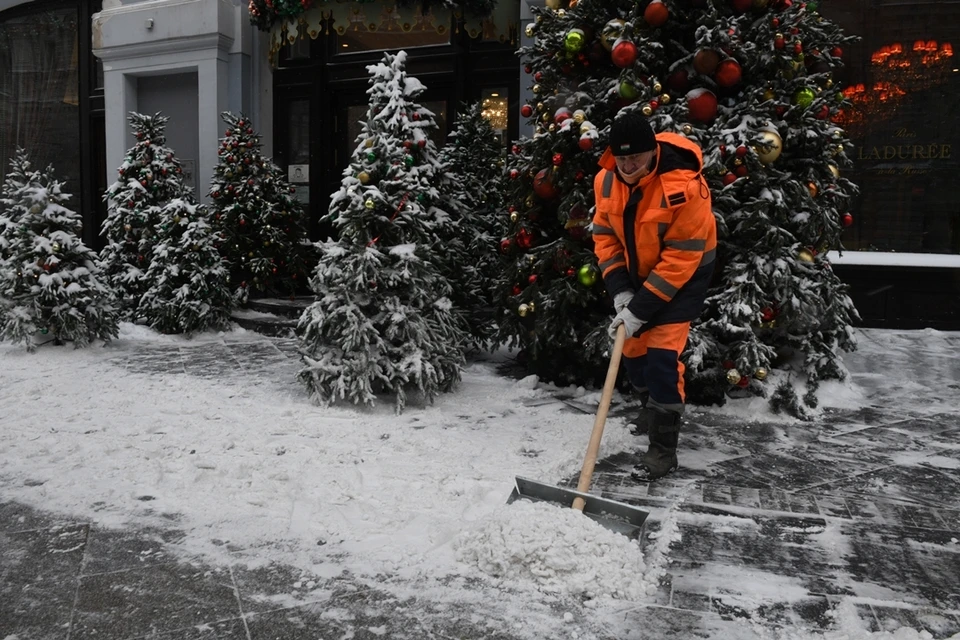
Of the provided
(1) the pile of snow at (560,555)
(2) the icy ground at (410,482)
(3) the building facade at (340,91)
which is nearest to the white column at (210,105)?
(3) the building facade at (340,91)

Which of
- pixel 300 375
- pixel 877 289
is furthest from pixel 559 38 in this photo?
pixel 877 289

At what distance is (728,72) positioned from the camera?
568 cm

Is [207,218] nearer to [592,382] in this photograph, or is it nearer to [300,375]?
[300,375]

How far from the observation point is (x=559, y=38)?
6145 millimetres

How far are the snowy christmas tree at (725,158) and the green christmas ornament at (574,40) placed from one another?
0.05 ft

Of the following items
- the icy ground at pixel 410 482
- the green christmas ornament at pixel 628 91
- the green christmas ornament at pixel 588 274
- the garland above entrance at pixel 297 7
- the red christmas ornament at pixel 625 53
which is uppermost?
the garland above entrance at pixel 297 7

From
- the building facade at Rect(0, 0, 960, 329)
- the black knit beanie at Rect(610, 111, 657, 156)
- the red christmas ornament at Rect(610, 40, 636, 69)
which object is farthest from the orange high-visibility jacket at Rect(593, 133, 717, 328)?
the building facade at Rect(0, 0, 960, 329)

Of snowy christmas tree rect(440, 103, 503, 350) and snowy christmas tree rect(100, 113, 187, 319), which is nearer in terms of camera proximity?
snowy christmas tree rect(440, 103, 503, 350)

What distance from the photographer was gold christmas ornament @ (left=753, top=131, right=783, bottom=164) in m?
5.57

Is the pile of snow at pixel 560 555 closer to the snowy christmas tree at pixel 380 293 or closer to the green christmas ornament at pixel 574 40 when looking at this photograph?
the snowy christmas tree at pixel 380 293

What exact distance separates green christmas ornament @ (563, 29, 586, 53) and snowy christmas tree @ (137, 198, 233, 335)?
15.7ft

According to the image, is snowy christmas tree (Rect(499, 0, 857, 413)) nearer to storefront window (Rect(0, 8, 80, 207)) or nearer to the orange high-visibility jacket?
the orange high-visibility jacket

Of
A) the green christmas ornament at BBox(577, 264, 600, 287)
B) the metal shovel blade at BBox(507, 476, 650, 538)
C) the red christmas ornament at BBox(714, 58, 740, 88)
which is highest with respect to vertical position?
the red christmas ornament at BBox(714, 58, 740, 88)

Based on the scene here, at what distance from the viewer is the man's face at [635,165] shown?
4.14 metres
